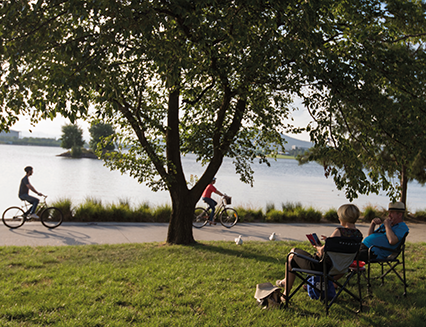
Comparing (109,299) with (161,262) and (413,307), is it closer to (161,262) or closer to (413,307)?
(161,262)

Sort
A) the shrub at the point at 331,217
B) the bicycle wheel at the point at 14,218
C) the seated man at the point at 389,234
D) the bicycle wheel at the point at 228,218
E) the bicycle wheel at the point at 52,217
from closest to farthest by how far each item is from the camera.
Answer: the seated man at the point at 389,234, the bicycle wheel at the point at 14,218, the bicycle wheel at the point at 52,217, the bicycle wheel at the point at 228,218, the shrub at the point at 331,217

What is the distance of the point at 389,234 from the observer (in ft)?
16.0

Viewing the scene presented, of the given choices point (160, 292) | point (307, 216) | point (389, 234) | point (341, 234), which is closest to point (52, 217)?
point (160, 292)

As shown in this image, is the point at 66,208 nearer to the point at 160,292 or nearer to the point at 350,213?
the point at 160,292

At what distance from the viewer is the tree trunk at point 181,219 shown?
8.17m

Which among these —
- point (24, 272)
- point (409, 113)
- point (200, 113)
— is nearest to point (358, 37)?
point (409, 113)

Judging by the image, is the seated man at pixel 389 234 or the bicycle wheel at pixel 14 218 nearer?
the seated man at pixel 389 234

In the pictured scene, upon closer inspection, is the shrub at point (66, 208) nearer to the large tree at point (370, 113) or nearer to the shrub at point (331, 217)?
the large tree at point (370, 113)

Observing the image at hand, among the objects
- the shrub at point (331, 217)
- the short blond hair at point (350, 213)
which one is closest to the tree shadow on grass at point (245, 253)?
the short blond hair at point (350, 213)

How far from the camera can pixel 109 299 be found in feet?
14.3

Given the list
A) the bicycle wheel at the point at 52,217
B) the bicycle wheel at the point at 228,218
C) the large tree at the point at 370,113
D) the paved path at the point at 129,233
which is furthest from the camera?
the bicycle wheel at the point at 228,218

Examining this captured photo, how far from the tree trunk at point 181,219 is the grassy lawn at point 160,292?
39.0 inches

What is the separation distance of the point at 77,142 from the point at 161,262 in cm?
7790

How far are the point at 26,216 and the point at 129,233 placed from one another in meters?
2.86
